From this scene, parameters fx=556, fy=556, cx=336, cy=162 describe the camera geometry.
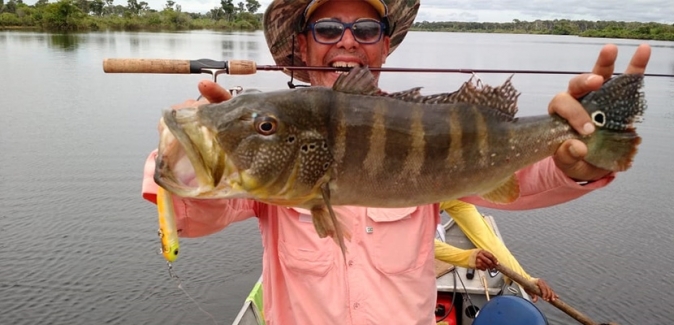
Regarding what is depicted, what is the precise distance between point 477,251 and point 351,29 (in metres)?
4.43

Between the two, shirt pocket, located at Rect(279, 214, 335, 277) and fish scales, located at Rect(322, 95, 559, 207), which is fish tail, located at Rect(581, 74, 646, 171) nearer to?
fish scales, located at Rect(322, 95, 559, 207)

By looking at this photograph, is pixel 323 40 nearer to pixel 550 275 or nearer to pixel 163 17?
pixel 550 275

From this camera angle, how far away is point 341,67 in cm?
360

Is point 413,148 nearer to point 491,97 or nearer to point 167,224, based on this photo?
point 491,97

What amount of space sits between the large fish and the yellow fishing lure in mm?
273

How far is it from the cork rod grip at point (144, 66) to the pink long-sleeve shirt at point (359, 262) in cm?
114

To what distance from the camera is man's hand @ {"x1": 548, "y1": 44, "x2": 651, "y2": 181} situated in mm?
2510

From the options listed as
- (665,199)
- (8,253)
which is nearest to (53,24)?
(8,253)

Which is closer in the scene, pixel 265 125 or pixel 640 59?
pixel 265 125

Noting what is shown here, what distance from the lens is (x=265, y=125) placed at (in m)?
2.27

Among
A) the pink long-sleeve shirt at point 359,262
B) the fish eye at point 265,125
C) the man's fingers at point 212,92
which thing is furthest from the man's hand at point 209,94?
the pink long-sleeve shirt at point 359,262

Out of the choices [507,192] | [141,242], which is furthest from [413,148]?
[141,242]

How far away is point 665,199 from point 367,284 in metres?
15.2

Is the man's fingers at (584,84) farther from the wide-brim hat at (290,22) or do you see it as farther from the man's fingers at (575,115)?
the wide-brim hat at (290,22)
